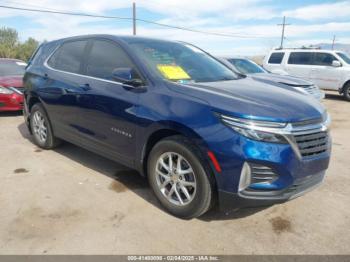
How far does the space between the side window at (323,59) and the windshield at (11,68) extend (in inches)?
404

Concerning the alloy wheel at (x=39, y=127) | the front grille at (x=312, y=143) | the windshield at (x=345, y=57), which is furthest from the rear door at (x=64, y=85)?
the windshield at (x=345, y=57)

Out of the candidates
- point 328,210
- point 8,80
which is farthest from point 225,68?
point 8,80

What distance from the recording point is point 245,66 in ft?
31.2

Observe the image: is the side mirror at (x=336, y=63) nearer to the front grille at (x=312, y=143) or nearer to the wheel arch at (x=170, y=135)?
the front grille at (x=312, y=143)

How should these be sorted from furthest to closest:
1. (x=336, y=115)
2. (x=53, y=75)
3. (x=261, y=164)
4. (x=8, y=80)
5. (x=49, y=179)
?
1. (x=336, y=115)
2. (x=8, y=80)
3. (x=53, y=75)
4. (x=49, y=179)
5. (x=261, y=164)

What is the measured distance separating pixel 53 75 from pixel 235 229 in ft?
10.7

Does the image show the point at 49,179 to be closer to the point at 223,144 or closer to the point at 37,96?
the point at 37,96

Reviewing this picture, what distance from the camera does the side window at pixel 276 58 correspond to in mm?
13156

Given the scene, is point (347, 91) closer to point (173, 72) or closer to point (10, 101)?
point (173, 72)

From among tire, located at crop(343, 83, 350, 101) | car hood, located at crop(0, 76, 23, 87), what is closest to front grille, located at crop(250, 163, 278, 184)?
car hood, located at crop(0, 76, 23, 87)

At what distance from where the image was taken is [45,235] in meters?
2.87

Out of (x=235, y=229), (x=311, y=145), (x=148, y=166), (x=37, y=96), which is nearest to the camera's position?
(x=311, y=145)

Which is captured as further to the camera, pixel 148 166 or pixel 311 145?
pixel 148 166

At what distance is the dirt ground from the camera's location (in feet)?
8.99
